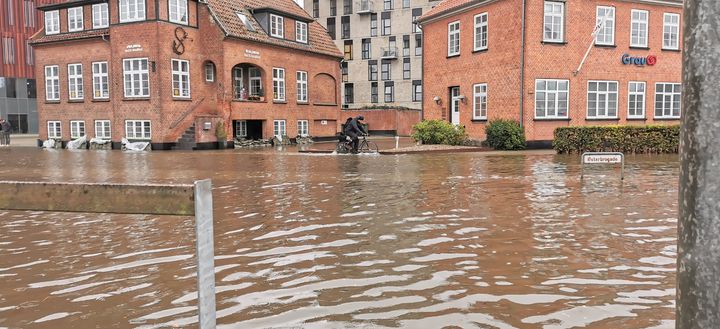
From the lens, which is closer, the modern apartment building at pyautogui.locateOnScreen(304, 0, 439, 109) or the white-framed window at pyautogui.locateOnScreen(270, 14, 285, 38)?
the white-framed window at pyautogui.locateOnScreen(270, 14, 285, 38)

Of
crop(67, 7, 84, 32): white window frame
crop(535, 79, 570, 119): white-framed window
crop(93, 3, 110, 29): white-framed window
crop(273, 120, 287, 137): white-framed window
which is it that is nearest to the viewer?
crop(535, 79, 570, 119): white-framed window

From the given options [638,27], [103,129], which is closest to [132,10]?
[103,129]

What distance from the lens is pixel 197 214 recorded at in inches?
119

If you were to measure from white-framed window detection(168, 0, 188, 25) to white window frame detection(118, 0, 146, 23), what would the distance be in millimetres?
1392

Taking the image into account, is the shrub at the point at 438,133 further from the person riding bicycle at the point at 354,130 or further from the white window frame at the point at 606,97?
the white window frame at the point at 606,97

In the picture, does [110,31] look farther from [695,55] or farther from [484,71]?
[695,55]

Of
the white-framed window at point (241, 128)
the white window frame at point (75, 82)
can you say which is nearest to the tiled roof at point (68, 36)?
the white window frame at point (75, 82)

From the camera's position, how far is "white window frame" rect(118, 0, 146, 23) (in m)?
31.0

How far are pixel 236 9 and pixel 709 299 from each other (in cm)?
3610

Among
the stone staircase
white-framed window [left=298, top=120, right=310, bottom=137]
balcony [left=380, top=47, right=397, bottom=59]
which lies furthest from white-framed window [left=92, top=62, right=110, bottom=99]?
balcony [left=380, top=47, right=397, bottom=59]

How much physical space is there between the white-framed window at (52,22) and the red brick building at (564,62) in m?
23.0

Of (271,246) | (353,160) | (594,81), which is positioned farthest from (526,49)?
(271,246)

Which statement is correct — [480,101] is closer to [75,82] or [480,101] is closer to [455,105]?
[455,105]

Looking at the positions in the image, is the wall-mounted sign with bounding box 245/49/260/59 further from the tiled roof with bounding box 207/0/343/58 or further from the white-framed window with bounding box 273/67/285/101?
the white-framed window with bounding box 273/67/285/101
